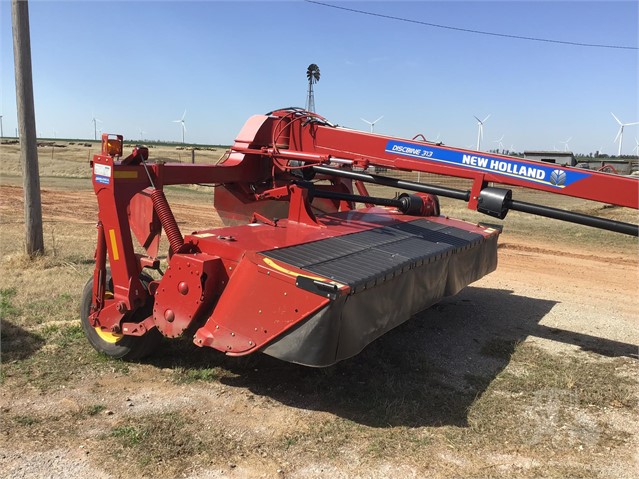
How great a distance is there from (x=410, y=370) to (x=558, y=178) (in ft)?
5.84

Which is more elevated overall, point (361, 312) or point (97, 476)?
point (361, 312)

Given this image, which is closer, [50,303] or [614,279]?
[50,303]

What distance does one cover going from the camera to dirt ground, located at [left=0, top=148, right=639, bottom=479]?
2914 mm

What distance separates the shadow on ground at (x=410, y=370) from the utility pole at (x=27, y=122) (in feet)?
13.3

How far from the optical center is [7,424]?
125 inches

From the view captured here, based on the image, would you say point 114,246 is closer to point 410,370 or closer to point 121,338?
point 121,338

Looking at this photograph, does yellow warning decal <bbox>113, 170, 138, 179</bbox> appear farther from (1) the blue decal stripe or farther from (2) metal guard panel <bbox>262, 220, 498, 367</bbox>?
(1) the blue decal stripe

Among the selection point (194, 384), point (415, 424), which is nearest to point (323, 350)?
point (415, 424)

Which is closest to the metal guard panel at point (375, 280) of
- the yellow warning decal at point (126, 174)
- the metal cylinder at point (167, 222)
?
the metal cylinder at point (167, 222)

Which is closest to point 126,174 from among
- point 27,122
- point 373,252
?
point 373,252

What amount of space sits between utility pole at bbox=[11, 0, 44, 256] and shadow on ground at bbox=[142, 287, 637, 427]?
4.07 m

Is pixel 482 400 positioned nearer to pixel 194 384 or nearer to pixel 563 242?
pixel 194 384

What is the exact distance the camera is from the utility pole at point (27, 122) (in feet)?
23.0

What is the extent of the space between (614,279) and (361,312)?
6.00m
